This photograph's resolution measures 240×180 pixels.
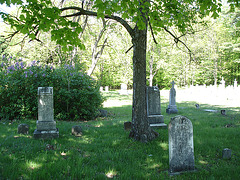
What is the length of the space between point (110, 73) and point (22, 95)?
40.0 meters

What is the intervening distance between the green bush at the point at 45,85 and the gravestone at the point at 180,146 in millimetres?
6302

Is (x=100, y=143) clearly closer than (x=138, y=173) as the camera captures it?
No

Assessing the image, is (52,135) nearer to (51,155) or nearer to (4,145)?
(4,145)

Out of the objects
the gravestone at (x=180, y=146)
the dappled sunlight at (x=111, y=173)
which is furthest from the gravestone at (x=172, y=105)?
the dappled sunlight at (x=111, y=173)

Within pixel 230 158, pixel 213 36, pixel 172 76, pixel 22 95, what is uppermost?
pixel 213 36

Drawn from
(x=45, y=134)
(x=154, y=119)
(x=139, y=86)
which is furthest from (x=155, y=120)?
(x=45, y=134)

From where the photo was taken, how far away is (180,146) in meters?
3.84

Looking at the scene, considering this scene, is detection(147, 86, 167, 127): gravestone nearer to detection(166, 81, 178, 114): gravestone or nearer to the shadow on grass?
the shadow on grass

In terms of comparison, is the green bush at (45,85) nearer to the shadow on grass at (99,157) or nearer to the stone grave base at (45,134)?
the shadow on grass at (99,157)

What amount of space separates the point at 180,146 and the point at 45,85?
7.39 m

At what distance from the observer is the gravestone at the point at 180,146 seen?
12.4ft

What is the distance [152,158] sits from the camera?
4.42m

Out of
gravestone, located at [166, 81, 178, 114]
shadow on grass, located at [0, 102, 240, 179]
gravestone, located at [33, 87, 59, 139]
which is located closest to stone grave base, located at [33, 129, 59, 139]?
gravestone, located at [33, 87, 59, 139]

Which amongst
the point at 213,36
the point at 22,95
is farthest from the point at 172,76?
the point at 22,95
